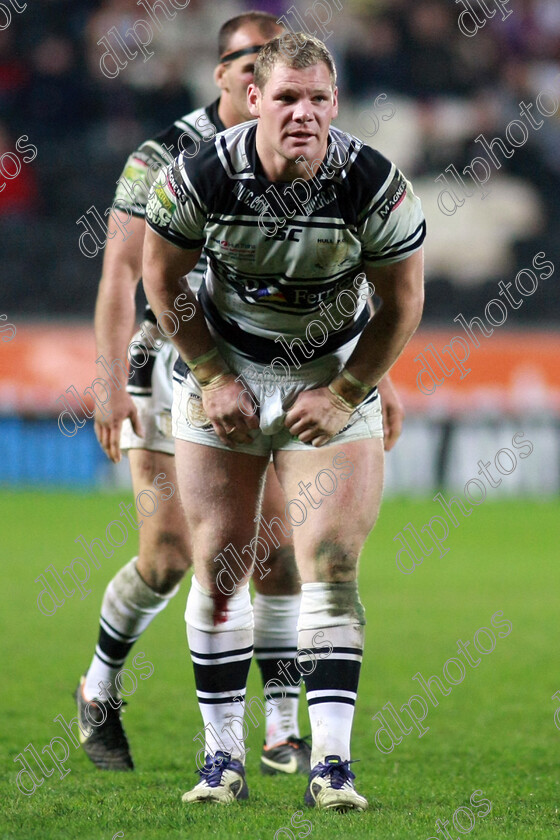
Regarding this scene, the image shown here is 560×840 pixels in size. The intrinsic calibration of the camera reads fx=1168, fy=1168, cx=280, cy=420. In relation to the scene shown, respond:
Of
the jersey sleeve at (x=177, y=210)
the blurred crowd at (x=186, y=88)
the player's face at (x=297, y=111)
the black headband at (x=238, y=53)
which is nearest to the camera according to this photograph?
the player's face at (x=297, y=111)

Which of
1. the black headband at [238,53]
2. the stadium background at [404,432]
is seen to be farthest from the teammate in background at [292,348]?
the black headband at [238,53]

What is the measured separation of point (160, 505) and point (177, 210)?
4.78ft

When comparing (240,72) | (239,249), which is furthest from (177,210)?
(240,72)

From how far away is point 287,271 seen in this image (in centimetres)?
309

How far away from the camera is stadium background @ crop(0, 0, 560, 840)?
142 inches

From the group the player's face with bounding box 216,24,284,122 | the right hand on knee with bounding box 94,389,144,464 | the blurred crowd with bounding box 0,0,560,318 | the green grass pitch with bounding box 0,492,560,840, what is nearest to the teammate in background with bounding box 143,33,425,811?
the green grass pitch with bounding box 0,492,560,840

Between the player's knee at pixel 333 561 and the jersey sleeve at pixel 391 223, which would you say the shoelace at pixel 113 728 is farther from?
the jersey sleeve at pixel 391 223

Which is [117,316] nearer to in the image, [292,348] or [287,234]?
[292,348]

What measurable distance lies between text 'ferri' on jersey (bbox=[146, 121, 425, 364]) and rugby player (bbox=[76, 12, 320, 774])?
1054 millimetres

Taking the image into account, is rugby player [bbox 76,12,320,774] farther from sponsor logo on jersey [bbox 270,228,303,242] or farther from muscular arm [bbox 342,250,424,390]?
sponsor logo on jersey [bbox 270,228,303,242]

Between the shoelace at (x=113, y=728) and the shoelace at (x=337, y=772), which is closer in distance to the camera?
the shoelace at (x=337, y=772)

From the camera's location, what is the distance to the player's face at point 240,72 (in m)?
4.14

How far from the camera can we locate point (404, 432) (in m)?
13.0

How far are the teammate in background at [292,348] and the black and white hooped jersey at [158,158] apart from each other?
85cm
